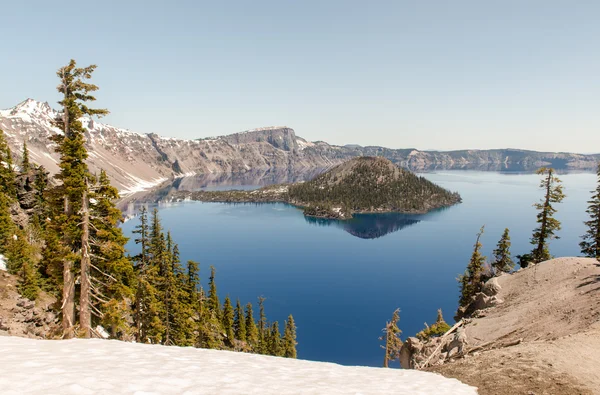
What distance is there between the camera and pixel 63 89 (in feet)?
52.9

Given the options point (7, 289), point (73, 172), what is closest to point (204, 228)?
point (7, 289)

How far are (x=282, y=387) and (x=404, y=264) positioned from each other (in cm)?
12887

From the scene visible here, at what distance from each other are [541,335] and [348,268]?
110m

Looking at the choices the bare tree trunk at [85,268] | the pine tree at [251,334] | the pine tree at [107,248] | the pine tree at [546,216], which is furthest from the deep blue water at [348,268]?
the bare tree trunk at [85,268]

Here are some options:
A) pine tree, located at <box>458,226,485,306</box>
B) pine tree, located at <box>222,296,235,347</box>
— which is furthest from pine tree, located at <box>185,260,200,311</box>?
pine tree, located at <box>458,226,485,306</box>

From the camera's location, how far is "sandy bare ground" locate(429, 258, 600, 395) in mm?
9914

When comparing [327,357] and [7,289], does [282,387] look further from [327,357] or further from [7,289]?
[327,357]

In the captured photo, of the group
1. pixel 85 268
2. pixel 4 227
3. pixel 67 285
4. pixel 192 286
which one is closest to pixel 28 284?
pixel 4 227

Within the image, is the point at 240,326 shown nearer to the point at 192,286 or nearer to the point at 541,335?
the point at 192,286

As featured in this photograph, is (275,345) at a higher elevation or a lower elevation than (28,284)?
lower

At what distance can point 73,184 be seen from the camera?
16.4 metres

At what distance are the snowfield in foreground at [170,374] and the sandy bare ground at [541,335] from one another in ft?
6.21

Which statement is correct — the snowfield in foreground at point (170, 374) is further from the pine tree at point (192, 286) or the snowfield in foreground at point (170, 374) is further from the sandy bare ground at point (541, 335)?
the pine tree at point (192, 286)

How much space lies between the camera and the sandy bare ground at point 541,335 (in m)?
9.91
